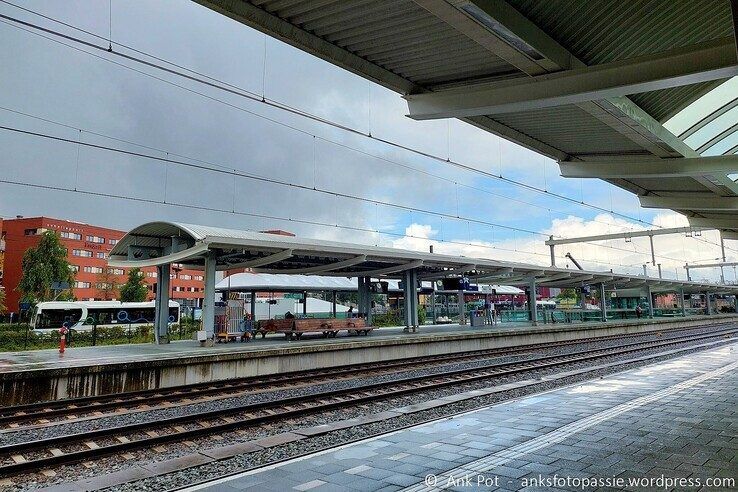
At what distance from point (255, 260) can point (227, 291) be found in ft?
41.3

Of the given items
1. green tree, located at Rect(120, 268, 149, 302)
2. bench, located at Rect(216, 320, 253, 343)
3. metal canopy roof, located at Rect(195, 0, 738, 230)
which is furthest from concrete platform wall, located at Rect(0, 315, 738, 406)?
green tree, located at Rect(120, 268, 149, 302)

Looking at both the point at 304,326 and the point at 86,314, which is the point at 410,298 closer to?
the point at 304,326

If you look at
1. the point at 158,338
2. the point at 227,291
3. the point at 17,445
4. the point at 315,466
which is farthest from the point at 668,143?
the point at 227,291

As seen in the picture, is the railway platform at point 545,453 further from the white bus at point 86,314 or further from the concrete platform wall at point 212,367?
the white bus at point 86,314

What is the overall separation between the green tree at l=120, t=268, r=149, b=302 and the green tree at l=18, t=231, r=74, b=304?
5.69 metres

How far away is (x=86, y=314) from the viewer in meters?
34.9

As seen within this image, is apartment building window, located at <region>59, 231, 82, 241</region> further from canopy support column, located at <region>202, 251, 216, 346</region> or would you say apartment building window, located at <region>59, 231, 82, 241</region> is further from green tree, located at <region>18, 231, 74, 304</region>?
canopy support column, located at <region>202, 251, 216, 346</region>

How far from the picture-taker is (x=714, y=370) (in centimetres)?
1230

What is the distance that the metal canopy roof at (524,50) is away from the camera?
6254 mm

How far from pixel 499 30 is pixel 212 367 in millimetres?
11798

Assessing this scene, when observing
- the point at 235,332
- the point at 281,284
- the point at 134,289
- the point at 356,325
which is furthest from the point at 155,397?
the point at 134,289

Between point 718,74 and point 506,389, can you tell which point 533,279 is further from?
point 718,74

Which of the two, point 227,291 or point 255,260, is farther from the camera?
point 227,291

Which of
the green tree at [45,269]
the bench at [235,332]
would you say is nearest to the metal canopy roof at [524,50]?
the bench at [235,332]
